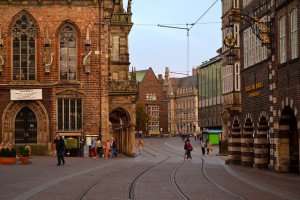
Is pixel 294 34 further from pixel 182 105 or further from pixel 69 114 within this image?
pixel 182 105

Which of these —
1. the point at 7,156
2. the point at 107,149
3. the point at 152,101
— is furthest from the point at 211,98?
the point at 152,101

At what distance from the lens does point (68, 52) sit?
5172cm

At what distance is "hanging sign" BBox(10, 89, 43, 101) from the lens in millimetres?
50531

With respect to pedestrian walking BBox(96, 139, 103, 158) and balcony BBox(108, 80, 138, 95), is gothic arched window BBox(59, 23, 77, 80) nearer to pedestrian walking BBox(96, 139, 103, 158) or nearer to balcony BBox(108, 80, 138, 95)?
pedestrian walking BBox(96, 139, 103, 158)

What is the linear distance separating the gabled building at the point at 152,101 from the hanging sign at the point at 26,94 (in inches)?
4317

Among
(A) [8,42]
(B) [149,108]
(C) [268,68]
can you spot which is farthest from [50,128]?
(B) [149,108]

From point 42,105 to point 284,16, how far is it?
81.6 feet

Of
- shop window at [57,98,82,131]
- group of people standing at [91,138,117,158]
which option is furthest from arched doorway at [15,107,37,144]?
group of people standing at [91,138,117,158]

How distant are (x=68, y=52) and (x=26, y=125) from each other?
6044 mm

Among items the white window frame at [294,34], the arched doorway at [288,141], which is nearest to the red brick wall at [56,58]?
the arched doorway at [288,141]

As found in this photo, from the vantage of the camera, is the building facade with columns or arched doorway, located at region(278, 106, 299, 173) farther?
arched doorway, located at region(278, 106, 299, 173)

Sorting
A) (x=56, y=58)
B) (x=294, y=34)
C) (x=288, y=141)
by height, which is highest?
(x=56, y=58)

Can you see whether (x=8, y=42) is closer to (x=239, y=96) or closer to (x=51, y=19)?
(x=51, y=19)

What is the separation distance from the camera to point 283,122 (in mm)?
31422
